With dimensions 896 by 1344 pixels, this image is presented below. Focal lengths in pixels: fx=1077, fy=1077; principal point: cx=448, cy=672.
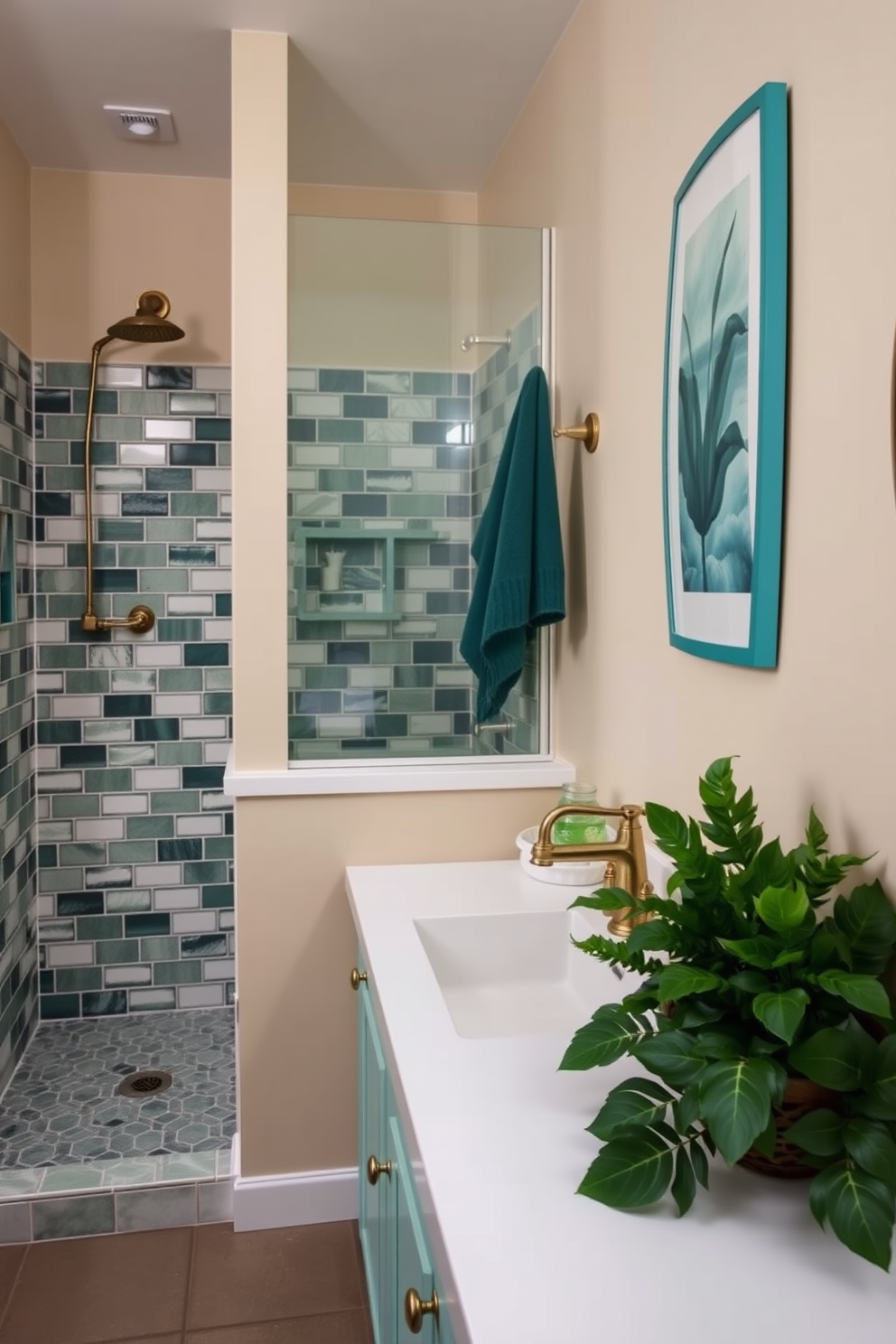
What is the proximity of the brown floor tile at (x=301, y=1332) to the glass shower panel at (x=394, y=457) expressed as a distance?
105cm

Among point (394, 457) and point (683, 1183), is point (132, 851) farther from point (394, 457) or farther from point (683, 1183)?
point (683, 1183)

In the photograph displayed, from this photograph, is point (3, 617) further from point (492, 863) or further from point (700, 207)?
point (700, 207)

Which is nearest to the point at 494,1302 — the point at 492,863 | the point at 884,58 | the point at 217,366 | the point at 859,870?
the point at 859,870

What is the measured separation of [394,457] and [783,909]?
1.52m

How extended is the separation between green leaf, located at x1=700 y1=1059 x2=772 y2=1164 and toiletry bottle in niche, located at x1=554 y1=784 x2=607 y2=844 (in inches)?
38.5

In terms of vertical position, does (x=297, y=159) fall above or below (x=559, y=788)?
above

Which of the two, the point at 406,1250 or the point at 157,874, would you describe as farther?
the point at 157,874

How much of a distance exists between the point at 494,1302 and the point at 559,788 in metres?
1.48

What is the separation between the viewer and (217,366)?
127 inches

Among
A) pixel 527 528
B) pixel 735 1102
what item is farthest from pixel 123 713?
pixel 735 1102

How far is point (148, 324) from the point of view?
294 centimetres

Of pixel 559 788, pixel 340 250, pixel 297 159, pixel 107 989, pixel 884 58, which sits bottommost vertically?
pixel 107 989

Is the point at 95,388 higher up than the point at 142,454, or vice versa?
the point at 95,388

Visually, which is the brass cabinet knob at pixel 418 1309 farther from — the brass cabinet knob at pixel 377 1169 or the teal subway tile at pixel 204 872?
the teal subway tile at pixel 204 872
